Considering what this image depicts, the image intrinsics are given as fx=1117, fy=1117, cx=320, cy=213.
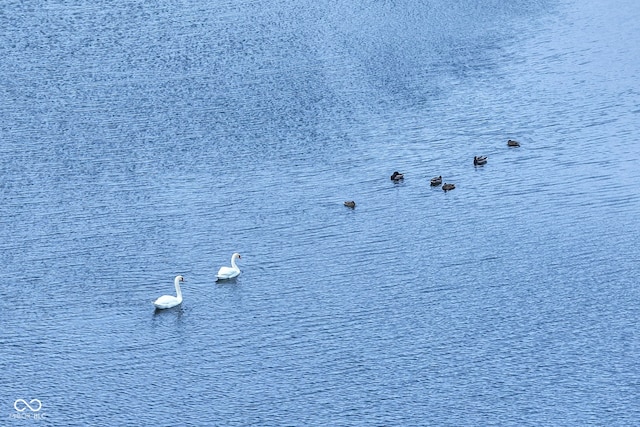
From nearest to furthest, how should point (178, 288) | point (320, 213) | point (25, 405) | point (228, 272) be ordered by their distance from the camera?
point (25, 405)
point (178, 288)
point (228, 272)
point (320, 213)

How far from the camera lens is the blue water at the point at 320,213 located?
86.6ft

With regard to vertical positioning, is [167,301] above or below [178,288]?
below

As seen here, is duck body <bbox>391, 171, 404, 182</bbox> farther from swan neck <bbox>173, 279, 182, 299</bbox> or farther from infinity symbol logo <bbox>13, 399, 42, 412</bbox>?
infinity symbol logo <bbox>13, 399, 42, 412</bbox>

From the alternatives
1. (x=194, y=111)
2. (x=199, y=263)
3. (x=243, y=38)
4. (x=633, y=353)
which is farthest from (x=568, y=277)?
(x=243, y=38)

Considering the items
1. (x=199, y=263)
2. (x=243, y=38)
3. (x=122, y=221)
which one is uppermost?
(x=243, y=38)

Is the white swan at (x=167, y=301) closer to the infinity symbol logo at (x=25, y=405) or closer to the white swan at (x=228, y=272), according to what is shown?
the white swan at (x=228, y=272)

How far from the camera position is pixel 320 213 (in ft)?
117

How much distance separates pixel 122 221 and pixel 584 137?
17.5m

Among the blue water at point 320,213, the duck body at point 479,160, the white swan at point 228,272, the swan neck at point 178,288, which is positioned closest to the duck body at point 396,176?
the blue water at point 320,213

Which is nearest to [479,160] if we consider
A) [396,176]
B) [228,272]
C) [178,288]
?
[396,176]

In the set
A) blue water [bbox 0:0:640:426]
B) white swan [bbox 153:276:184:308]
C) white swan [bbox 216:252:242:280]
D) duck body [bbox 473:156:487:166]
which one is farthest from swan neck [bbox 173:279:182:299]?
duck body [bbox 473:156:487:166]

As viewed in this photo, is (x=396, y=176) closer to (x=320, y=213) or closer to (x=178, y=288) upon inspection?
(x=320, y=213)

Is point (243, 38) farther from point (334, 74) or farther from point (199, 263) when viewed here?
point (199, 263)

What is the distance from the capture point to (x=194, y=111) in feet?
146
